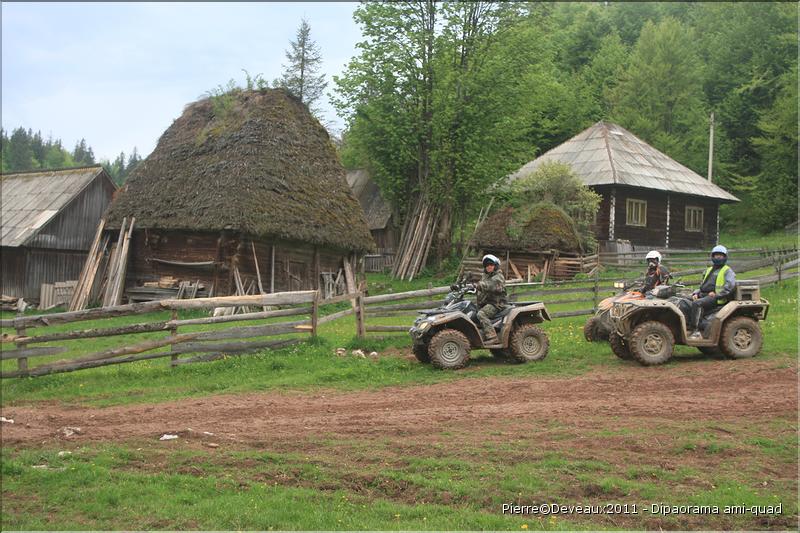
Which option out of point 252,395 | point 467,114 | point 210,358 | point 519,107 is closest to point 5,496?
point 252,395

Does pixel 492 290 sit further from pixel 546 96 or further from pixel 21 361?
pixel 546 96

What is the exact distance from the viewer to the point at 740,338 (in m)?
11.8

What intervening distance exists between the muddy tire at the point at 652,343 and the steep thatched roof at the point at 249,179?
43.4 feet

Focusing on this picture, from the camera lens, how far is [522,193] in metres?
32.0

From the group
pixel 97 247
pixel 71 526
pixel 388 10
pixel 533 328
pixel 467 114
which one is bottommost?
pixel 71 526

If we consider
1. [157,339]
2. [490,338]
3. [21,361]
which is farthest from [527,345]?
[21,361]

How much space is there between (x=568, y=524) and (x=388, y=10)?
29.2 m

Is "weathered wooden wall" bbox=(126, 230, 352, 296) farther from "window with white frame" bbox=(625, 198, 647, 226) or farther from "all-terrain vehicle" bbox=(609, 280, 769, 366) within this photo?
"window with white frame" bbox=(625, 198, 647, 226)

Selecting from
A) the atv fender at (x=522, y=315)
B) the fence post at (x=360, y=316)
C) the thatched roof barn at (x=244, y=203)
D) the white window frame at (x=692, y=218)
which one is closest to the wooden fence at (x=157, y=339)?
the fence post at (x=360, y=316)

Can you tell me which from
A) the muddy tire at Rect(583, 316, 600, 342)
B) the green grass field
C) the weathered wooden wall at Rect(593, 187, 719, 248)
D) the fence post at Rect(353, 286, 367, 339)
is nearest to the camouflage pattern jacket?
the muddy tire at Rect(583, 316, 600, 342)

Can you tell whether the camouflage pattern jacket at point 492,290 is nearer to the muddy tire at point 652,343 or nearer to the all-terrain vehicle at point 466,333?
the all-terrain vehicle at point 466,333

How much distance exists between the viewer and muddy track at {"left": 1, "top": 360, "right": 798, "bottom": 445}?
8.27 meters

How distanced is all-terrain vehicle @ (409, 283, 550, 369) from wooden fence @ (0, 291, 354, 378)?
2539mm

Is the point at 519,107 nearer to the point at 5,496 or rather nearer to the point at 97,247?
the point at 97,247
